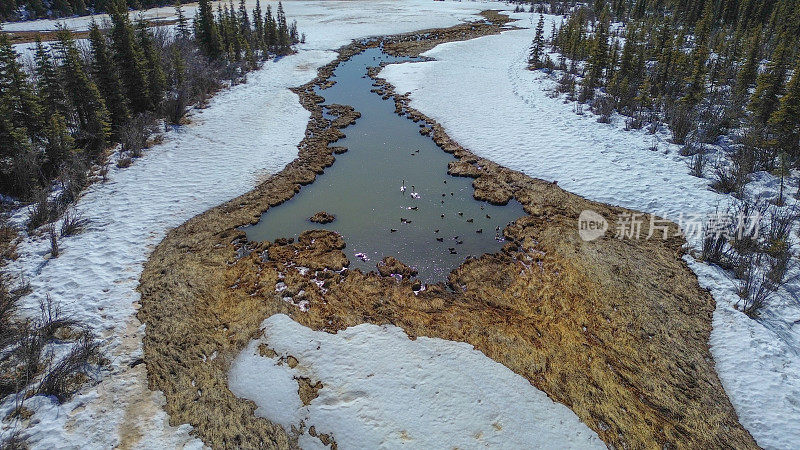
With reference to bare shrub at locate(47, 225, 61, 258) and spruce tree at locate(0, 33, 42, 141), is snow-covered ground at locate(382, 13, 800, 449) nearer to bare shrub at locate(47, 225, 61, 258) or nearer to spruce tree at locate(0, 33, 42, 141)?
bare shrub at locate(47, 225, 61, 258)

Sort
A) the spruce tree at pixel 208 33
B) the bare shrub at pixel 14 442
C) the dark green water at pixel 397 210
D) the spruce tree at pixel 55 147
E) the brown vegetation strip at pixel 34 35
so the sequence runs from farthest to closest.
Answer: the brown vegetation strip at pixel 34 35
the spruce tree at pixel 208 33
the spruce tree at pixel 55 147
the dark green water at pixel 397 210
the bare shrub at pixel 14 442

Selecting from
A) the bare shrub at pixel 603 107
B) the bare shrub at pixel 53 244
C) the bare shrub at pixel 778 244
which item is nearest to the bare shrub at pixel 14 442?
the bare shrub at pixel 53 244

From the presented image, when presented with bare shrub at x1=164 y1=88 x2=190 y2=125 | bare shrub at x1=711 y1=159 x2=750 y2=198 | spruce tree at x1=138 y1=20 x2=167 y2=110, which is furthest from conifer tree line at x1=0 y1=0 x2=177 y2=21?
bare shrub at x1=711 y1=159 x2=750 y2=198

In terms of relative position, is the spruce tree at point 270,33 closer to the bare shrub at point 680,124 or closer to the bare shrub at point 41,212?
the bare shrub at point 41,212

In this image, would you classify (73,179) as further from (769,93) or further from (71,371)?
(769,93)

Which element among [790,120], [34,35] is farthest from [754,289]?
[34,35]

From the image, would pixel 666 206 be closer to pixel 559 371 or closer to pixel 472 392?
pixel 559 371
